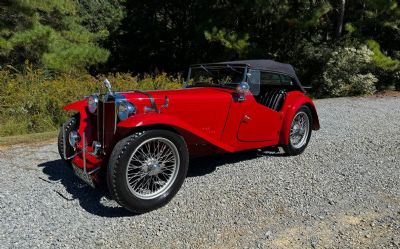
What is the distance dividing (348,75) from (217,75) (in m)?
9.46

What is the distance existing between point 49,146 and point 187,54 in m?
15.8

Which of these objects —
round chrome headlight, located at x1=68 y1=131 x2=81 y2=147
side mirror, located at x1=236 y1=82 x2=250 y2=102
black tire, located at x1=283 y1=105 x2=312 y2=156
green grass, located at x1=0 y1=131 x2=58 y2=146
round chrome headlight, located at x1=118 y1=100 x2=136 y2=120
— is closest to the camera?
round chrome headlight, located at x1=118 y1=100 x2=136 y2=120

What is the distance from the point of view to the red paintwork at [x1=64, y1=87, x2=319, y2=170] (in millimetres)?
4012

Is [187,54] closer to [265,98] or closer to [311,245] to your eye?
[265,98]

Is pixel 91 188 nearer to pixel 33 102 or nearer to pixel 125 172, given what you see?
pixel 125 172

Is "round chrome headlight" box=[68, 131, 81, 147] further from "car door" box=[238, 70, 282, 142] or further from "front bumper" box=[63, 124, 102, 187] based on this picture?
"car door" box=[238, 70, 282, 142]

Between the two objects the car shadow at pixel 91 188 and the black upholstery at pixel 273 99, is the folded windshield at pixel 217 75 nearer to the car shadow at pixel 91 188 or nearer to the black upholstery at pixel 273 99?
the black upholstery at pixel 273 99

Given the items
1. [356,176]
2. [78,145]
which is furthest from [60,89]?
[356,176]

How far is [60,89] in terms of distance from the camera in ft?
27.3

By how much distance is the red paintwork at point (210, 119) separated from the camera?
401 cm

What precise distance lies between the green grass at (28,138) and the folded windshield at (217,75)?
9.38 ft

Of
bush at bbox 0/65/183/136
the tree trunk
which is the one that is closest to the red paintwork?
bush at bbox 0/65/183/136

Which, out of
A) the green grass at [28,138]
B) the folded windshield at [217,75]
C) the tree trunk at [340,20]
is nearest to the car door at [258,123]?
the folded windshield at [217,75]

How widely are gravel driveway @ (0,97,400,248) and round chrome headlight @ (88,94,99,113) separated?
0.90 metres
